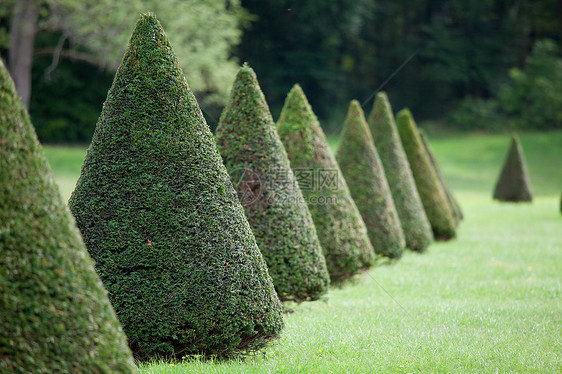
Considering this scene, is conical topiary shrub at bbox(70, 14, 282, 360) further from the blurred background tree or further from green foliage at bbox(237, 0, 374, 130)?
green foliage at bbox(237, 0, 374, 130)

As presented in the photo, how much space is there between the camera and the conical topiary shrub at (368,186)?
10.4 meters

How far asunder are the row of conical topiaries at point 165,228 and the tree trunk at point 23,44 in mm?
21077

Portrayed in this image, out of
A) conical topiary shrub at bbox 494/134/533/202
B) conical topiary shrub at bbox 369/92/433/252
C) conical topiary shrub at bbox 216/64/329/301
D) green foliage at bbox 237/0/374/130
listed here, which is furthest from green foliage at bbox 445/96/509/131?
conical topiary shrub at bbox 216/64/329/301

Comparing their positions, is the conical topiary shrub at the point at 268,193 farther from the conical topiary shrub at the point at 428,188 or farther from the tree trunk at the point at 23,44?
the tree trunk at the point at 23,44

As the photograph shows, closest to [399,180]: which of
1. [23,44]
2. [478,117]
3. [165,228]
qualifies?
[165,228]

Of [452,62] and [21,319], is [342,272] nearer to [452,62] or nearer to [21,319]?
[21,319]

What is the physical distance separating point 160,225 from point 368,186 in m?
6.21

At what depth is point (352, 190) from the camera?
10.5 m

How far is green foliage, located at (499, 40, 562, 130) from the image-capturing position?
139 ft

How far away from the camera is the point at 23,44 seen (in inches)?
1038

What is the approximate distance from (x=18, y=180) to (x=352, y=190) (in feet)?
25.7

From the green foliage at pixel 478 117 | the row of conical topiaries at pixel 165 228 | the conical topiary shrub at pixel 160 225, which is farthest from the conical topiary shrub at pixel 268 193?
the green foliage at pixel 478 117

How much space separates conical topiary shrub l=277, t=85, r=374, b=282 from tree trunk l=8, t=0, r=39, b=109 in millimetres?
20573

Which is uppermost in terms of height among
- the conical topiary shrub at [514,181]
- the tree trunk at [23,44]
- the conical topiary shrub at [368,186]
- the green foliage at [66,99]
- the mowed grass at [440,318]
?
the tree trunk at [23,44]
